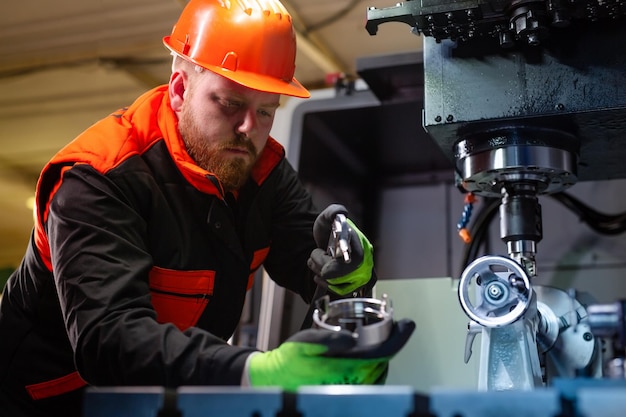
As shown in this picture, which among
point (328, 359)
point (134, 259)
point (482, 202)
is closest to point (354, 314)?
point (328, 359)

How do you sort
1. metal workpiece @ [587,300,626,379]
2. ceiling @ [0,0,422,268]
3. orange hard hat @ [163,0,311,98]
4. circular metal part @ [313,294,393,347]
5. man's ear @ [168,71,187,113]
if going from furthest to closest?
ceiling @ [0,0,422,268] < man's ear @ [168,71,187,113] < orange hard hat @ [163,0,311,98] < metal workpiece @ [587,300,626,379] < circular metal part @ [313,294,393,347]

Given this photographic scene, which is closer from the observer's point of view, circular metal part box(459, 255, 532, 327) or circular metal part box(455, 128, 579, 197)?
circular metal part box(459, 255, 532, 327)

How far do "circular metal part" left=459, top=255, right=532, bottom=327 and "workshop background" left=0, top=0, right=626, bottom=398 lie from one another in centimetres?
61

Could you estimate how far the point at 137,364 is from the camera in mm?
926

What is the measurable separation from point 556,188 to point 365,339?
0.68 m

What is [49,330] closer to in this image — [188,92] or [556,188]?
[188,92]

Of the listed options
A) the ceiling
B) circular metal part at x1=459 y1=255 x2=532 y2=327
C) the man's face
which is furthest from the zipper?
the ceiling

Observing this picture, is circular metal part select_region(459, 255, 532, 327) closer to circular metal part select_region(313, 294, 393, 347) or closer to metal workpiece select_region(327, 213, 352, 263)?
metal workpiece select_region(327, 213, 352, 263)

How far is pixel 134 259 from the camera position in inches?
43.2

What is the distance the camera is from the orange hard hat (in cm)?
131

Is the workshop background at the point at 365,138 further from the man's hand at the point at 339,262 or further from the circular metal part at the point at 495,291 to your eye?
the circular metal part at the point at 495,291

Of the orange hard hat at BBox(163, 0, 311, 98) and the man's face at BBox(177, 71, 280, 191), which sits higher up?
the orange hard hat at BBox(163, 0, 311, 98)

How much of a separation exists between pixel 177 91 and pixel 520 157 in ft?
2.14

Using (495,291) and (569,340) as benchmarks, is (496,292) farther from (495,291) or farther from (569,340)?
(569,340)
